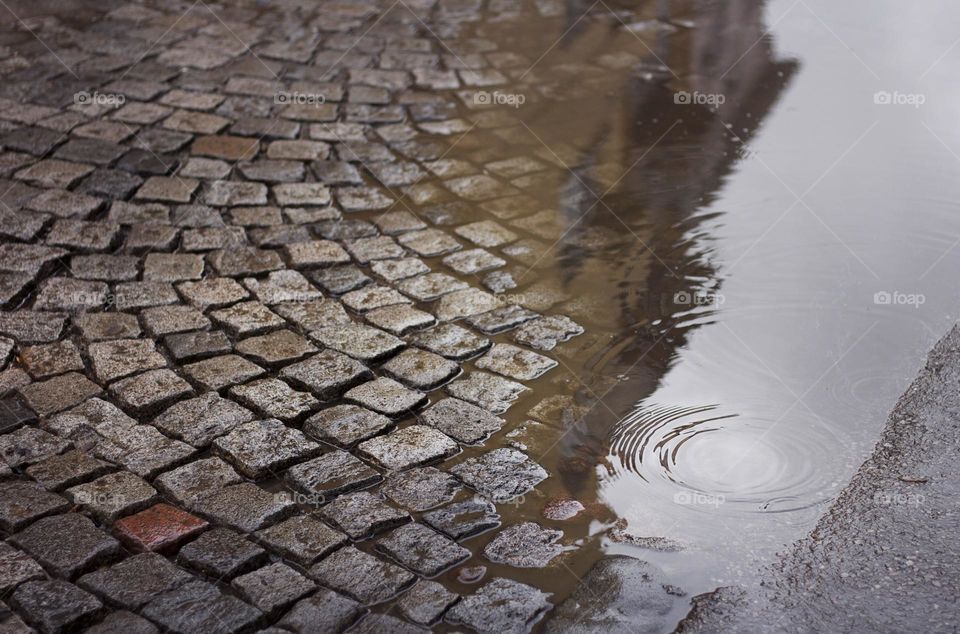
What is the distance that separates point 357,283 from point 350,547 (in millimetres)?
1779

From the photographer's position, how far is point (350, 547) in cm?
310

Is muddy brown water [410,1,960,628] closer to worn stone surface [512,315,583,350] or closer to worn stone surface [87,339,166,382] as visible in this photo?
worn stone surface [512,315,583,350]

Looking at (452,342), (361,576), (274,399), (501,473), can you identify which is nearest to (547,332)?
(452,342)

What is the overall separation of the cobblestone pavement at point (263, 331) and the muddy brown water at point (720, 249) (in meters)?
0.13

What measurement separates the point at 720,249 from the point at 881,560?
6.87 feet

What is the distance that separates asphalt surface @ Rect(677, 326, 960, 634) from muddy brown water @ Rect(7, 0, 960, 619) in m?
0.08

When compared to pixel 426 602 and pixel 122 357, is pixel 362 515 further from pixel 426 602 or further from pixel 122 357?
pixel 122 357

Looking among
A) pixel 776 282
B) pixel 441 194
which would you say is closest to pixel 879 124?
pixel 776 282

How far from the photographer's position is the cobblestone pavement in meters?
2.98

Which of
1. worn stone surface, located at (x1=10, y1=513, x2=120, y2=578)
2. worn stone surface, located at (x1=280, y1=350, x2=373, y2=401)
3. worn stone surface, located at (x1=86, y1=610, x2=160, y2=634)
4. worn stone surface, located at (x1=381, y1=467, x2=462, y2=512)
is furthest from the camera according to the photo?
worn stone surface, located at (x1=280, y1=350, x2=373, y2=401)

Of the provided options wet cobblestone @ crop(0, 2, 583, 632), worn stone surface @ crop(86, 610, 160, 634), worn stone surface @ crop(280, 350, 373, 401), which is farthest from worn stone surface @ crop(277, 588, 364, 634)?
worn stone surface @ crop(280, 350, 373, 401)

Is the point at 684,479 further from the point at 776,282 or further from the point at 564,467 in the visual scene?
the point at 776,282

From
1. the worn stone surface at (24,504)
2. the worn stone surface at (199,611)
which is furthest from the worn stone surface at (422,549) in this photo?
the worn stone surface at (24,504)

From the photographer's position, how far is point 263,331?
13.9ft
